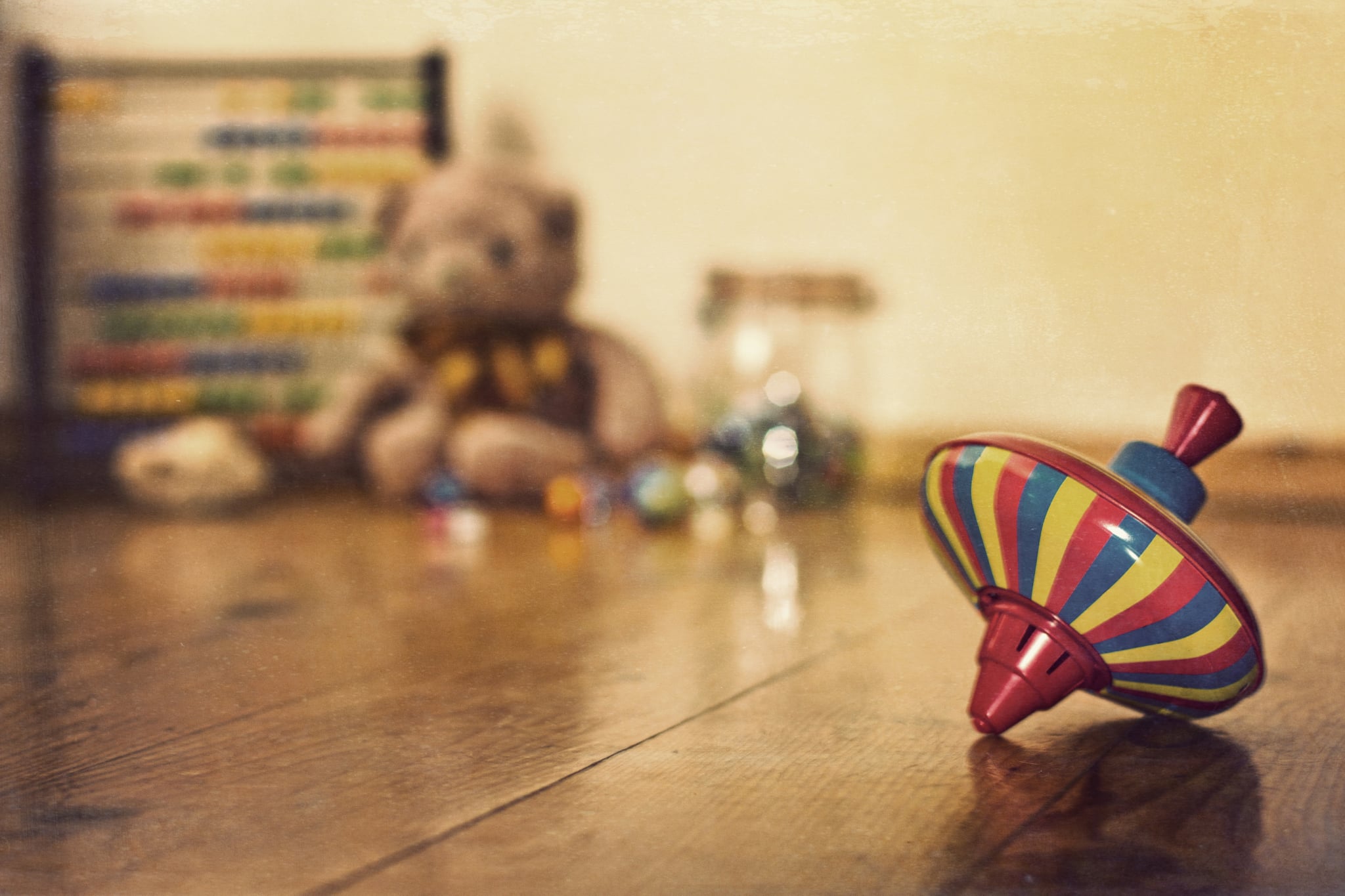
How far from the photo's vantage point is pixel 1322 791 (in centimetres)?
56

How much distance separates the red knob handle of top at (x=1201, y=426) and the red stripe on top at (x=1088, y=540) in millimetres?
98

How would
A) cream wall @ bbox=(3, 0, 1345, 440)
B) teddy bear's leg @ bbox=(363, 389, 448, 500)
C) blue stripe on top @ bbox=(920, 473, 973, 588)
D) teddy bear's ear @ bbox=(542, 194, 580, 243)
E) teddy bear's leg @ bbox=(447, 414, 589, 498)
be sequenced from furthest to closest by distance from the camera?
1. teddy bear's ear @ bbox=(542, 194, 580, 243)
2. teddy bear's leg @ bbox=(363, 389, 448, 500)
3. teddy bear's leg @ bbox=(447, 414, 589, 498)
4. cream wall @ bbox=(3, 0, 1345, 440)
5. blue stripe on top @ bbox=(920, 473, 973, 588)

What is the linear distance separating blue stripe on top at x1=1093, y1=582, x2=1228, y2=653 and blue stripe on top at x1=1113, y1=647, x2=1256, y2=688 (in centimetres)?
2

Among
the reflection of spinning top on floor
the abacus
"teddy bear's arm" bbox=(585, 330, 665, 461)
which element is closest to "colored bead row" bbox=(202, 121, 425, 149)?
the abacus

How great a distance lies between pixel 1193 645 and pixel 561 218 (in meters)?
1.76

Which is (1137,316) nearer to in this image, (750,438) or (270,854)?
(750,438)

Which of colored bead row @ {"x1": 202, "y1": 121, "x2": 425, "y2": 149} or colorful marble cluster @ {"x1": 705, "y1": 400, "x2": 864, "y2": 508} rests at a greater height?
colored bead row @ {"x1": 202, "y1": 121, "x2": 425, "y2": 149}

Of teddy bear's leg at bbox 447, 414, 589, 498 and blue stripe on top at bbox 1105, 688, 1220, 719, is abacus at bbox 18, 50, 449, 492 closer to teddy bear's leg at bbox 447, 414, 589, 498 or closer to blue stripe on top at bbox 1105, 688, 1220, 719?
teddy bear's leg at bbox 447, 414, 589, 498

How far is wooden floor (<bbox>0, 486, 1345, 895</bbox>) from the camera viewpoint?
468 mm

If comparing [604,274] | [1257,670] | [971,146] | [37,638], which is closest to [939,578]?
[1257,670]

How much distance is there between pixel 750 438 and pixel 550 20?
77 cm

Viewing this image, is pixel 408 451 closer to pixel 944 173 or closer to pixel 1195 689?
pixel 944 173

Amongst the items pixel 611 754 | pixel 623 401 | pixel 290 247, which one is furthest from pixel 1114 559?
pixel 290 247

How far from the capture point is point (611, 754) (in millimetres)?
624
